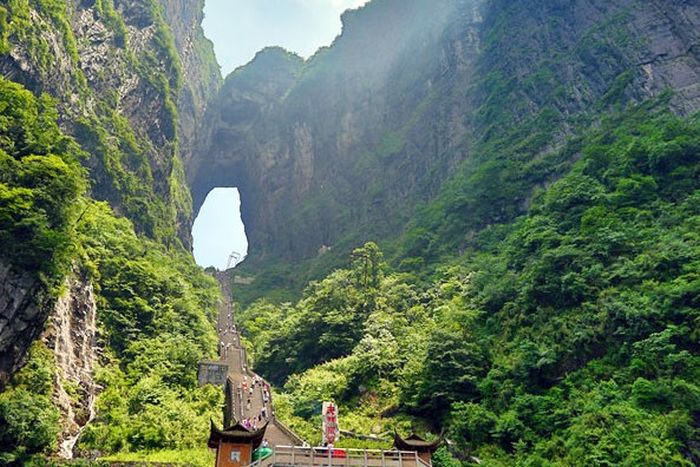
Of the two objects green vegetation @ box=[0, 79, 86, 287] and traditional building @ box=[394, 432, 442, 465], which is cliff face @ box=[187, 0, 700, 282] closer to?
traditional building @ box=[394, 432, 442, 465]

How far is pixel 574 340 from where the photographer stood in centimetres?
2116

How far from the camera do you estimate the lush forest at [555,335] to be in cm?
1742

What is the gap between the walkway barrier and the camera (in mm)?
14219

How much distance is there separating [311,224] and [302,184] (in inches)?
364

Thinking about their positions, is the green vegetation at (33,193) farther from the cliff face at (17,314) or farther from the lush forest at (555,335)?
the lush forest at (555,335)

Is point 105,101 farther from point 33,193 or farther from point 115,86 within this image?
point 33,193

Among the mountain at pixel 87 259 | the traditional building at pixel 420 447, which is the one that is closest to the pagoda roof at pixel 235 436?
the traditional building at pixel 420 447

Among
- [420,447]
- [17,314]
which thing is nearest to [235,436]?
[420,447]

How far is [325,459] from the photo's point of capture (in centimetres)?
1428

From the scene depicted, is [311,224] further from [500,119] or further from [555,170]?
[555,170]

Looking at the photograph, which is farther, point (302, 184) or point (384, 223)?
point (302, 184)

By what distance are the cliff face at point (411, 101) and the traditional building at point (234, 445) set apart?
30.9m

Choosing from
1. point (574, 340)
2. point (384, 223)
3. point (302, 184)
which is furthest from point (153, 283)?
point (302, 184)

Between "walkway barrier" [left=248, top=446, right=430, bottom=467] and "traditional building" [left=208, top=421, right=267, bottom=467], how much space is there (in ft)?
4.40
